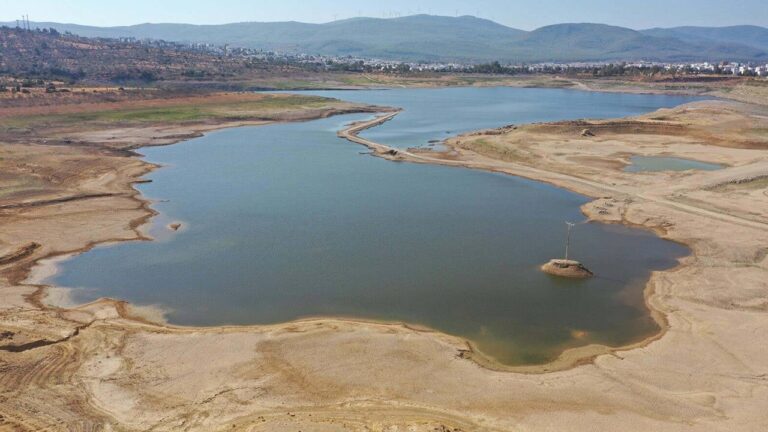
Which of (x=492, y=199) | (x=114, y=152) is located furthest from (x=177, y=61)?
(x=492, y=199)

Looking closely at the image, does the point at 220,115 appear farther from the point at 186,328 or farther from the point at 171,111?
the point at 186,328

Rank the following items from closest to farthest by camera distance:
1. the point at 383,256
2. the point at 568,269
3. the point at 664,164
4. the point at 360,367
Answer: the point at 360,367 → the point at 568,269 → the point at 383,256 → the point at 664,164

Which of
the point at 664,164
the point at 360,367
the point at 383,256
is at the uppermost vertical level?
the point at 664,164

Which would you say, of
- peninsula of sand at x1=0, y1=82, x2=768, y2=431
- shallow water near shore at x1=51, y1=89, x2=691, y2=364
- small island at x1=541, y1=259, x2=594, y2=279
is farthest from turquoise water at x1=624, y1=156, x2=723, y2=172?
small island at x1=541, y1=259, x2=594, y2=279

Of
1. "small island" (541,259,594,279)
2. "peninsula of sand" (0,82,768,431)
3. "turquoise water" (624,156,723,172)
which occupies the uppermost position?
"turquoise water" (624,156,723,172)

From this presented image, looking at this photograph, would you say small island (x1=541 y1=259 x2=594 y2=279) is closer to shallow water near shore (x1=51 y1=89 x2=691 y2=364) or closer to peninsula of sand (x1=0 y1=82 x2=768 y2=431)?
shallow water near shore (x1=51 y1=89 x2=691 y2=364)

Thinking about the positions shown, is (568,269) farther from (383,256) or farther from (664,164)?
(664,164)

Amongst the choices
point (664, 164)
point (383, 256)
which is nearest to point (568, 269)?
point (383, 256)

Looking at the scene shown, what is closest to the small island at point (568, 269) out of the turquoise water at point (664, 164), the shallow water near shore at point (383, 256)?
the shallow water near shore at point (383, 256)
